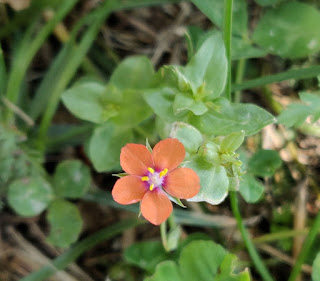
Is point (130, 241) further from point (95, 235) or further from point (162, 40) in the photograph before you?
point (162, 40)

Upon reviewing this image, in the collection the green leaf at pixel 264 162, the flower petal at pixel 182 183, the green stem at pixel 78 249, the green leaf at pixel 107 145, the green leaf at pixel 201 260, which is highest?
the flower petal at pixel 182 183

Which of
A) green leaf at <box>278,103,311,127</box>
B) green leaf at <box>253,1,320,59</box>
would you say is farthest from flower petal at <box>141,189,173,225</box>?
green leaf at <box>253,1,320,59</box>

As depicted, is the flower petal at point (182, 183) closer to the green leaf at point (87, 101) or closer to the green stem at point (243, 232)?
the green stem at point (243, 232)

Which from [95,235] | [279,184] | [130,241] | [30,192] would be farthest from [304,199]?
[30,192]

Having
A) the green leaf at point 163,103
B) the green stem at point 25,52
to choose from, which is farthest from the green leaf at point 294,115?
the green stem at point 25,52

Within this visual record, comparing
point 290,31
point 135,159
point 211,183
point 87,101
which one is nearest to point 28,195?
point 87,101

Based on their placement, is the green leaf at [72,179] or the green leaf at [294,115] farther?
the green leaf at [72,179]

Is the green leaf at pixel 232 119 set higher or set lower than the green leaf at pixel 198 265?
higher

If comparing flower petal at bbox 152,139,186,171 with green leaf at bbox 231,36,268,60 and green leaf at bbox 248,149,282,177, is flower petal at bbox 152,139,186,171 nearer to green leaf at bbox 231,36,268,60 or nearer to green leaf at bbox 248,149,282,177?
green leaf at bbox 248,149,282,177
